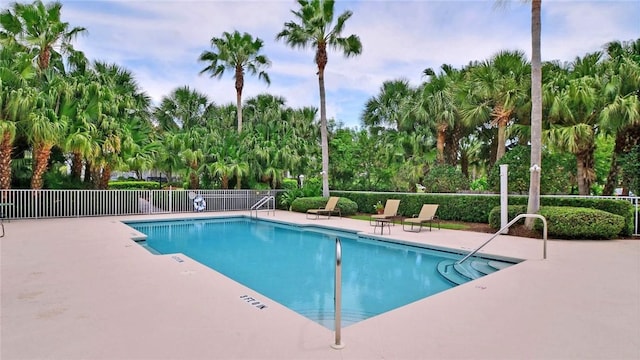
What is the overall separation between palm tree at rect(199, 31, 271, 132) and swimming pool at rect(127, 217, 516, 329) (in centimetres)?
1012

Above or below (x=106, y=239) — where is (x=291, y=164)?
above

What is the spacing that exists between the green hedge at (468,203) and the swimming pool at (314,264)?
390 cm

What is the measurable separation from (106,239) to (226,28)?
14355mm

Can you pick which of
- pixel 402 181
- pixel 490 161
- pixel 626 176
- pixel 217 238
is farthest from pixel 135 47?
pixel 626 176

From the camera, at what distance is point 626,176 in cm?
1205

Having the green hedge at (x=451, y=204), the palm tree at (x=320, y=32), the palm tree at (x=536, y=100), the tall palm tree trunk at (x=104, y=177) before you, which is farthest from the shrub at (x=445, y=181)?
the tall palm tree trunk at (x=104, y=177)

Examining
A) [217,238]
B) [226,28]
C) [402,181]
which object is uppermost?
[226,28]

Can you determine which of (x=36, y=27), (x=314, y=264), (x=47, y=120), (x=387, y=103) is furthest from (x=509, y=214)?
(x=36, y=27)

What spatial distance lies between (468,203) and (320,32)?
375 inches

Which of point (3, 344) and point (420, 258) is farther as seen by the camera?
point (420, 258)

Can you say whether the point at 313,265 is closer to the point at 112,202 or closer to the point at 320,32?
the point at 112,202

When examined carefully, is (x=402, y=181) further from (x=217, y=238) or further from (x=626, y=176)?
(x=217, y=238)

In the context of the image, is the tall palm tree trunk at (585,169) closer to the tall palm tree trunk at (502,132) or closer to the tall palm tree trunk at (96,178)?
the tall palm tree trunk at (502,132)

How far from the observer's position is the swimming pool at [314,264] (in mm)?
5320
